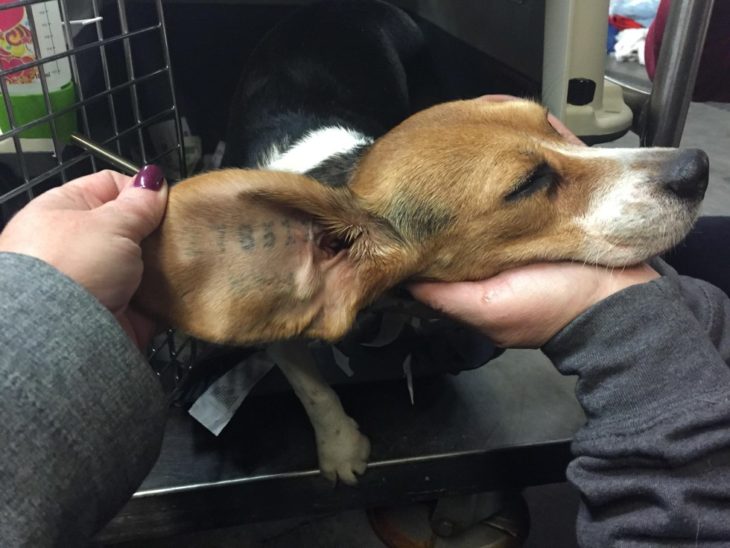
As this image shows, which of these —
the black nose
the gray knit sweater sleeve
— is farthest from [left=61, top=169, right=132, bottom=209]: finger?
the black nose

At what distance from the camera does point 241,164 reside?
1.45 metres

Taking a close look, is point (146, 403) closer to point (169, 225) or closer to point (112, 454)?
point (112, 454)

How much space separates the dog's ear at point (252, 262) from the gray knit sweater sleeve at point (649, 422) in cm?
30

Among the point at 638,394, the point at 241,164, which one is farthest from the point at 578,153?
the point at 241,164

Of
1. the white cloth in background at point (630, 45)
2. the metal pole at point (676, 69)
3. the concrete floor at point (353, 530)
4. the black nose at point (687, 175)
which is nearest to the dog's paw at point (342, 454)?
the concrete floor at point (353, 530)

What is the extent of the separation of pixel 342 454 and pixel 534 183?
1.88 ft

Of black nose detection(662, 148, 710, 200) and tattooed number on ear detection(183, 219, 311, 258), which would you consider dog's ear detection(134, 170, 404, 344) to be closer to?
tattooed number on ear detection(183, 219, 311, 258)

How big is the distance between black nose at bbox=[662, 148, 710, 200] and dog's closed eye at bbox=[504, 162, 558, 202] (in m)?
0.16

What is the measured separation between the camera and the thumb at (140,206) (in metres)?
0.69

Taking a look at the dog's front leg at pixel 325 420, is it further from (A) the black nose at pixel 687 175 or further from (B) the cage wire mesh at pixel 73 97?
(A) the black nose at pixel 687 175

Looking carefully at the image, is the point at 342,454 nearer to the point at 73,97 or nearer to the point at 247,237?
the point at 247,237

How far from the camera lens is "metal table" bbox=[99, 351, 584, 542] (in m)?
1.17

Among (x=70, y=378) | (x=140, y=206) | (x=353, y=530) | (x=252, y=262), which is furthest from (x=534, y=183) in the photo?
(x=353, y=530)

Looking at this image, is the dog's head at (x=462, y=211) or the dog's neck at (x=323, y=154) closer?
the dog's head at (x=462, y=211)
